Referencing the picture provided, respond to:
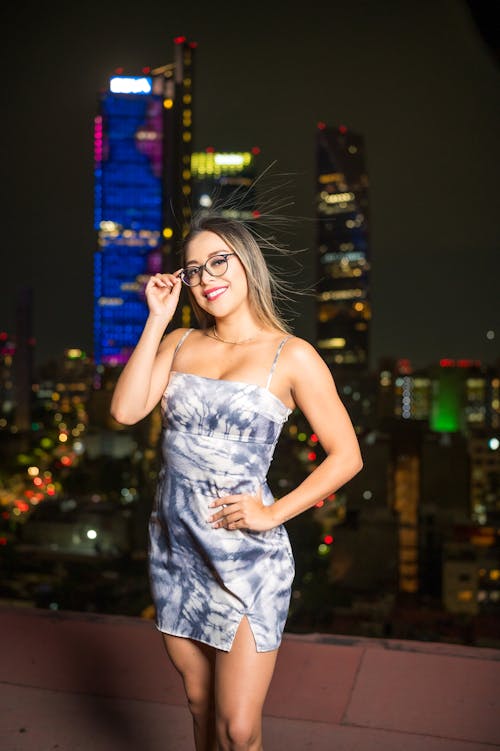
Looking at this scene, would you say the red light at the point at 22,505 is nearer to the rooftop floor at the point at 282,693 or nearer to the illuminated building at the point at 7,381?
the illuminated building at the point at 7,381

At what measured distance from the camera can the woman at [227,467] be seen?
1.25 meters

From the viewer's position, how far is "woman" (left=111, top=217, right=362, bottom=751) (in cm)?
125

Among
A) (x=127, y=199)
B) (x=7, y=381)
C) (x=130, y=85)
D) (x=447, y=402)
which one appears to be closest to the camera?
(x=447, y=402)

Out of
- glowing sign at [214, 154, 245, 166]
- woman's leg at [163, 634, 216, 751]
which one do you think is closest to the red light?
glowing sign at [214, 154, 245, 166]

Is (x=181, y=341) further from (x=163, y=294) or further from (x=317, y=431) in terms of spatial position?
(x=317, y=431)

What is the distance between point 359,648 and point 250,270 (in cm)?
161

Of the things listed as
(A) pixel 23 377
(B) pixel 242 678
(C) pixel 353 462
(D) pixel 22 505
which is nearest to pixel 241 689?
(B) pixel 242 678

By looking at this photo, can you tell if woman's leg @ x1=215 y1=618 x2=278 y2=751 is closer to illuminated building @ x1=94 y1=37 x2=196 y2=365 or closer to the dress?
the dress

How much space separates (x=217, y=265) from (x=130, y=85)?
62724 mm

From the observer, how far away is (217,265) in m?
1.35

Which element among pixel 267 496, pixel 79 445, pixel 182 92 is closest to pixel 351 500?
pixel 79 445

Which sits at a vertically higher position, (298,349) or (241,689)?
(298,349)

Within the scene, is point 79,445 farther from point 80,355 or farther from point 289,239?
point 289,239

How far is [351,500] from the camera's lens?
21.3m
